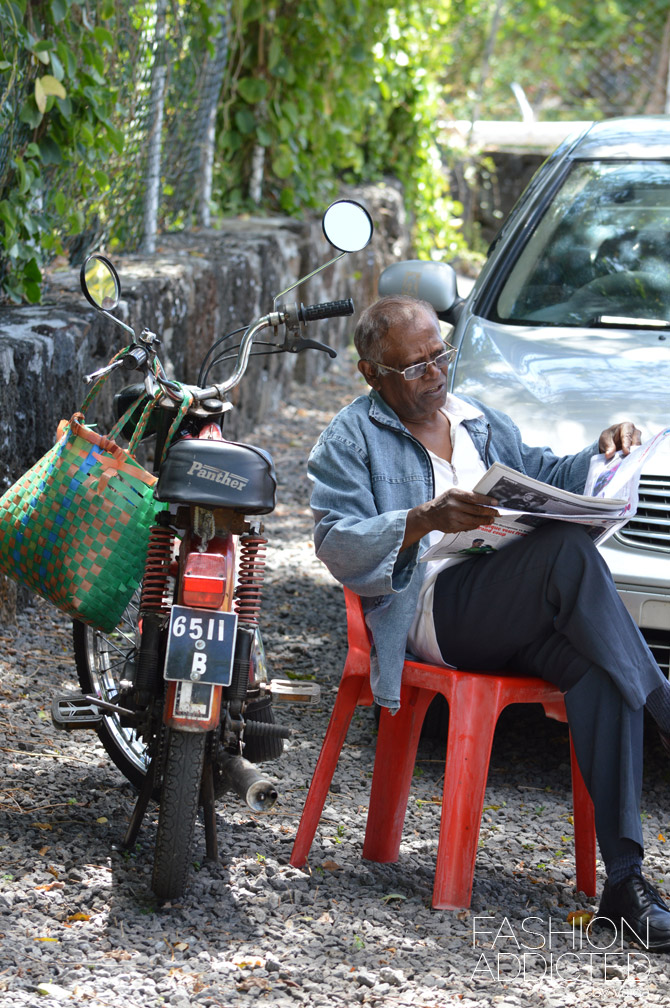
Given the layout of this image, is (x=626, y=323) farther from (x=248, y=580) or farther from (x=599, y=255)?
(x=248, y=580)

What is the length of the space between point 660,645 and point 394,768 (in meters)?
0.91

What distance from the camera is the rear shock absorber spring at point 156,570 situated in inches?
116

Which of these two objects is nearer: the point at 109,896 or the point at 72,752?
the point at 109,896

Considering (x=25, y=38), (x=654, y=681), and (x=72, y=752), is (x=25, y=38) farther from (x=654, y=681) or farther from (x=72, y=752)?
(x=654, y=681)

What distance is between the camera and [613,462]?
3.06 m

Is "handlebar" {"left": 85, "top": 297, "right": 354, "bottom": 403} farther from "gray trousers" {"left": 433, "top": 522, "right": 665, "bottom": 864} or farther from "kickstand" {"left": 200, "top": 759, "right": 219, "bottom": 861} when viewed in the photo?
"kickstand" {"left": 200, "top": 759, "right": 219, "bottom": 861}

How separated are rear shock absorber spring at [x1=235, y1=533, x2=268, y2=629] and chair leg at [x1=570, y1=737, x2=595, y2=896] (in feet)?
2.79

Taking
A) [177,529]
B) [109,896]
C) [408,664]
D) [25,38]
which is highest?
[25,38]

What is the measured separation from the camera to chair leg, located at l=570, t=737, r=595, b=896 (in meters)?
3.08

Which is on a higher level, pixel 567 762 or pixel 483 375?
pixel 483 375

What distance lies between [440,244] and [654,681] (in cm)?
1045

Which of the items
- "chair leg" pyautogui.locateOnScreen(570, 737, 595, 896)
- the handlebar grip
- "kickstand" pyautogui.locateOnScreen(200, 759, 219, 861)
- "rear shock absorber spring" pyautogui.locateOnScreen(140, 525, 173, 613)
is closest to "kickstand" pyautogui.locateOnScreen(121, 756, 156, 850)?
"kickstand" pyautogui.locateOnScreen(200, 759, 219, 861)

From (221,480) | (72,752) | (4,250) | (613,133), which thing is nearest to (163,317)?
(4,250)

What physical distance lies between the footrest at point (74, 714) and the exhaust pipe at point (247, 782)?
39 centimetres
